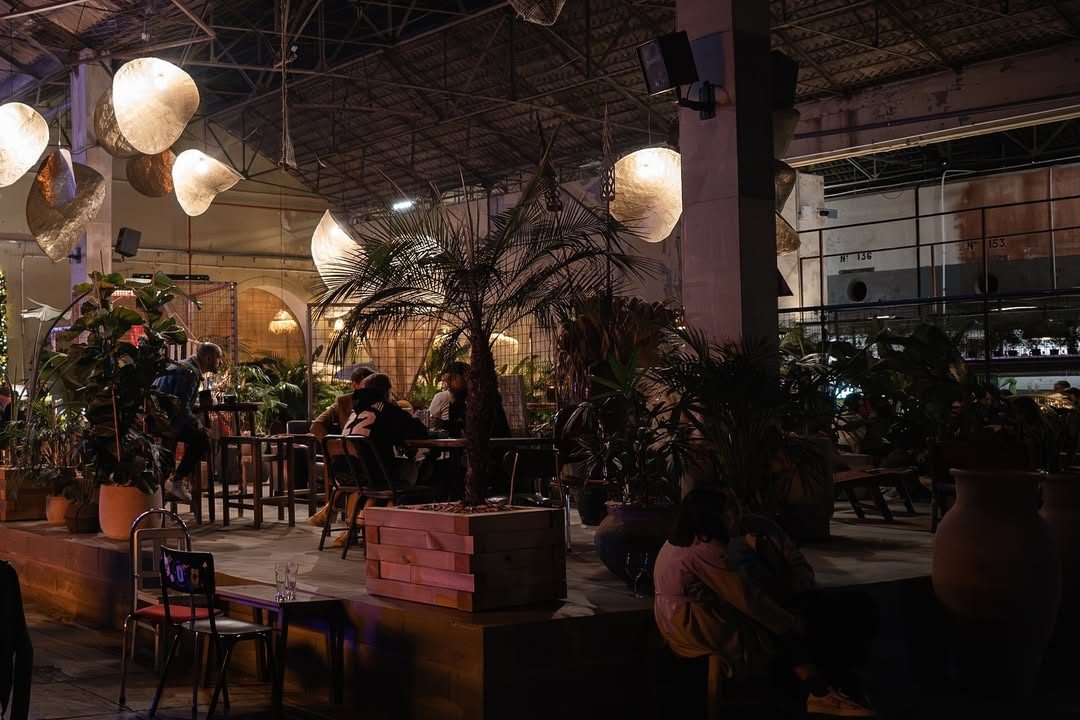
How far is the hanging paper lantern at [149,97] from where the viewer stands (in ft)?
24.6

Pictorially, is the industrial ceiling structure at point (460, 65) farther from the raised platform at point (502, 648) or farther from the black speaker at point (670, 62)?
the raised platform at point (502, 648)

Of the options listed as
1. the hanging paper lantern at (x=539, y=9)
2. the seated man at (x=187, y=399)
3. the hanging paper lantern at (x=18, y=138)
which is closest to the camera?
the hanging paper lantern at (x=539, y=9)

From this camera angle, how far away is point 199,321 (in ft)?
63.8

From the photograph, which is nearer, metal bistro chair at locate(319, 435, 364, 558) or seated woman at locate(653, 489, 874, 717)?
seated woman at locate(653, 489, 874, 717)

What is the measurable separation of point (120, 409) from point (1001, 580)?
555cm

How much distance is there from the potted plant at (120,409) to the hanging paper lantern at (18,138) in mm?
1122

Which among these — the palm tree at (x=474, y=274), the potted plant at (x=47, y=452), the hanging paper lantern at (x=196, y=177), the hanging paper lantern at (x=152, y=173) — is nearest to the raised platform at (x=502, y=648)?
the palm tree at (x=474, y=274)

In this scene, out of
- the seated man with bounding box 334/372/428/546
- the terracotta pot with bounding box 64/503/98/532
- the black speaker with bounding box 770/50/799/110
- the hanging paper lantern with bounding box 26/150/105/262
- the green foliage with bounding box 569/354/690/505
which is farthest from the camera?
the hanging paper lantern with bounding box 26/150/105/262

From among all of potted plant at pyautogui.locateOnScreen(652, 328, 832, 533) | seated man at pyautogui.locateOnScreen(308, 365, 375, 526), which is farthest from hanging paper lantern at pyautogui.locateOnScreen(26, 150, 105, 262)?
→ potted plant at pyautogui.locateOnScreen(652, 328, 832, 533)

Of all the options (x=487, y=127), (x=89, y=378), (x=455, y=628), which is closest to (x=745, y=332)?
(x=455, y=628)

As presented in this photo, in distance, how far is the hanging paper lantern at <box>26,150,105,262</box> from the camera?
8.63 metres

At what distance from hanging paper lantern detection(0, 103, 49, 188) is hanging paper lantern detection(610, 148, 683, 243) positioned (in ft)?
13.0

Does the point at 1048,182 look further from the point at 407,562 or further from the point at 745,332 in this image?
the point at 407,562

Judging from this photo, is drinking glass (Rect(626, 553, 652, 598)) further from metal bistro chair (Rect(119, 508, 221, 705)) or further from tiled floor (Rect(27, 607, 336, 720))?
metal bistro chair (Rect(119, 508, 221, 705))
